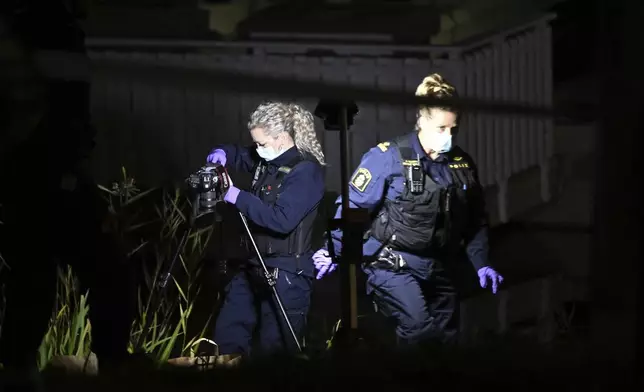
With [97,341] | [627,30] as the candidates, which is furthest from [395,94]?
[97,341]

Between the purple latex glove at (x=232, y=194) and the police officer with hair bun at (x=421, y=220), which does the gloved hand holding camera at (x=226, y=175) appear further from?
the police officer with hair bun at (x=421, y=220)

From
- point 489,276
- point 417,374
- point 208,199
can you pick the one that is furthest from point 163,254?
point 417,374

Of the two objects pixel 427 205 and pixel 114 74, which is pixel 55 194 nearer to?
pixel 114 74

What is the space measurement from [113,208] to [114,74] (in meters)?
1.45

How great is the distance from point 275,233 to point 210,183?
0.92 ft

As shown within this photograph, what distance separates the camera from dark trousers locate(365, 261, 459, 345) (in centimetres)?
244

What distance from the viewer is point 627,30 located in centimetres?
114

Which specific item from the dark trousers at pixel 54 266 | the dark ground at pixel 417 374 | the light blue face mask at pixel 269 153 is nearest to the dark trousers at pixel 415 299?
the light blue face mask at pixel 269 153

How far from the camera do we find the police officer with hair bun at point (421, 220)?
95.2 inches

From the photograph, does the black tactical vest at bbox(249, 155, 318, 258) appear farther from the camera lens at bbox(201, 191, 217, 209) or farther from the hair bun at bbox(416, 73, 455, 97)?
the hair bun at bbox(416, 73, 455, 97)

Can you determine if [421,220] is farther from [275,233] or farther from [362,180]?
[275,233]

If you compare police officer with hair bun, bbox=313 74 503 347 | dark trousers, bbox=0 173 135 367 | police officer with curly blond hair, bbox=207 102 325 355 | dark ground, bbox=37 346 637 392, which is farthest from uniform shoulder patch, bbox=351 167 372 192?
dark ground, bbox=37 346 637 392

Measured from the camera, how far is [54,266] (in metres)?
1.90

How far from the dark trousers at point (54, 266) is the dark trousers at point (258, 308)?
529 millimetres
